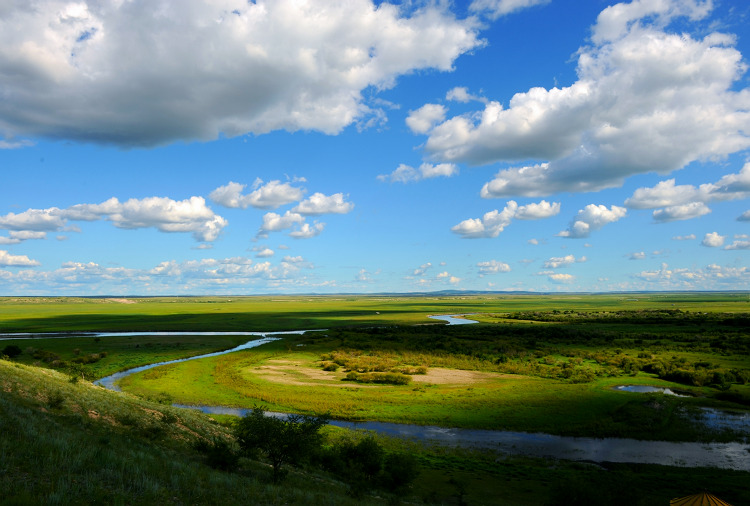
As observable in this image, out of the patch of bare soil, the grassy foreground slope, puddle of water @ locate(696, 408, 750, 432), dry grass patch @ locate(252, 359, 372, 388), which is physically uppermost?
the grassy foreground slope

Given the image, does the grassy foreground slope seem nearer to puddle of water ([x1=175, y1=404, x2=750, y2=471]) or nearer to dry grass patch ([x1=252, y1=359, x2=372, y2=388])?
puddle of water ([x1=175, y1=404, x2=750, y2=471])

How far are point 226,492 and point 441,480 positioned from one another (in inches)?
680

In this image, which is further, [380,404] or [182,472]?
[380,404]

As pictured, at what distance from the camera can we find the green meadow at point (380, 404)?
1652 cm

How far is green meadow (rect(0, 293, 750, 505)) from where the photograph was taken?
1652 centimetres

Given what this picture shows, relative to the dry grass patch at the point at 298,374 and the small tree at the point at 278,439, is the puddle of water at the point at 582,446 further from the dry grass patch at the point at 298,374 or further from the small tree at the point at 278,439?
the small tree at the point at 278,439

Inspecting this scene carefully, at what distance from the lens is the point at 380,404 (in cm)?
4862

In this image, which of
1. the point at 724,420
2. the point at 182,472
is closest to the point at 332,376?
the point at 182,472

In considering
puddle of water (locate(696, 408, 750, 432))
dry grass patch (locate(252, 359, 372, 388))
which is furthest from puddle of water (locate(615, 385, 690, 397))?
dry grass patch (locate(252, 359, 372, 388))

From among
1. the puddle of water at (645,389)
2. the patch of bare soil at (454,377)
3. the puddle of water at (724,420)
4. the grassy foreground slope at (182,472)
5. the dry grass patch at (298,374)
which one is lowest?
the puddle of water at (645,389)

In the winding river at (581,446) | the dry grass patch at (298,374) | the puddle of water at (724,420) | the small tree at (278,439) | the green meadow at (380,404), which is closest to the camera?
the green meadow at (380,404)

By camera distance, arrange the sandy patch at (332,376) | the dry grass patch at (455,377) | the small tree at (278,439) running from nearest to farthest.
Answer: the small tree at (278,439) → the sandy patch at (332,376) → the dry grass patch at (455,377)

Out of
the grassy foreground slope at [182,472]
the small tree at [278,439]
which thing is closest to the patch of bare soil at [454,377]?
the grassy foreground slope at [182,472]

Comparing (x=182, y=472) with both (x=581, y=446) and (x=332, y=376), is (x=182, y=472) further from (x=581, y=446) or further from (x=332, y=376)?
(x=332, y=376)
